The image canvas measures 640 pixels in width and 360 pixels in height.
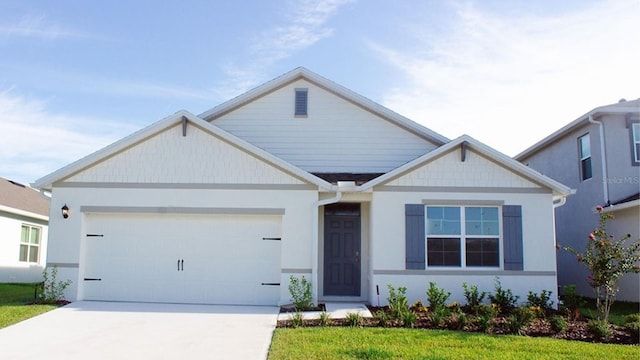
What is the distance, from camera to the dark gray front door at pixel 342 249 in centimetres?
1373

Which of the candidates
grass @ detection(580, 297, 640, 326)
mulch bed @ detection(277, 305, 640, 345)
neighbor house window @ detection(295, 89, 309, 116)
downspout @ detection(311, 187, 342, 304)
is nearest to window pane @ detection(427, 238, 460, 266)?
mulch bed @ detection(277, 305, 640, 345)

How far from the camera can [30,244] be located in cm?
2017

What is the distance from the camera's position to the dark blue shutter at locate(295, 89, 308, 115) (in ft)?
50.2

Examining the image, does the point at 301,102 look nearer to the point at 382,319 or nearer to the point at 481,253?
the point at 481,253

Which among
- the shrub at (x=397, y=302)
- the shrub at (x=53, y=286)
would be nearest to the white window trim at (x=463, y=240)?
the shrub at (x=397, y=302)

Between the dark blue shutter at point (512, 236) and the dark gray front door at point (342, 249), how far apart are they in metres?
3.52

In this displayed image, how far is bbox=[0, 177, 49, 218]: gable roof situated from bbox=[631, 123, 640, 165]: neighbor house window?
18.5 metres

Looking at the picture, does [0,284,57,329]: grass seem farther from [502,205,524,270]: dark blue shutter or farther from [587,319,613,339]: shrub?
[587,319,613,339]: shrub

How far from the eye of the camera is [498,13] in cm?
1110

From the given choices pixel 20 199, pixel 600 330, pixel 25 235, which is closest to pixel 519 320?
pixel 600 330

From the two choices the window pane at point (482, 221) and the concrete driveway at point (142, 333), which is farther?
the window pane at point (482, 221)

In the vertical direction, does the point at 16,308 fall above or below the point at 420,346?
above

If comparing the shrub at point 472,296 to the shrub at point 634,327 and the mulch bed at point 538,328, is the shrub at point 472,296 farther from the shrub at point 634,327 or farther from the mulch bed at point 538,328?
the shrub at point 634,327

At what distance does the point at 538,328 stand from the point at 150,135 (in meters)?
9.32
